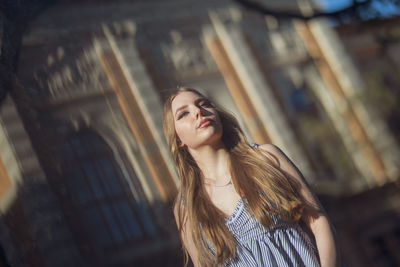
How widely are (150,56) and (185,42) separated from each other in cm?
77

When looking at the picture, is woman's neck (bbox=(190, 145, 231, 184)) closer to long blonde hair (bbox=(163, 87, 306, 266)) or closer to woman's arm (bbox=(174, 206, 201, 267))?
long blonde hair (bbox=(163, 87, 306, 266))

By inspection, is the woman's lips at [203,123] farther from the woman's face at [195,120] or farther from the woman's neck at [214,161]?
the woman's neck at [214,161]

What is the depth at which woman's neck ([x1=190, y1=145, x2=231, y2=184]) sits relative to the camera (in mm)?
2330

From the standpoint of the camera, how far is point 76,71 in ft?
12.5

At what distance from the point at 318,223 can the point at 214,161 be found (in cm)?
54

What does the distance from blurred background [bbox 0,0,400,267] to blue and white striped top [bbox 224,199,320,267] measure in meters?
0.91

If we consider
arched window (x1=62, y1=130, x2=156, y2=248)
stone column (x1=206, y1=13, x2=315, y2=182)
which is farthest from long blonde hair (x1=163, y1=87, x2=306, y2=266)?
stone column (x1=206, y1=13, x2=315, y2=182)

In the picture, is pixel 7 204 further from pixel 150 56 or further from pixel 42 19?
pixel 150 56

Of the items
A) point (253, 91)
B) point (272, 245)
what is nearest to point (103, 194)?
point (272, 245)

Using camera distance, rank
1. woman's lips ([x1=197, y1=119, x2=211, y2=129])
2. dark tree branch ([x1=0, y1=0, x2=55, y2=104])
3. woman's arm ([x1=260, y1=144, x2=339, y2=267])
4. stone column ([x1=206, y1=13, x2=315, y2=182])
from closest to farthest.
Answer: woman's arm ([x1=260, y1=144, x2=339, y2=267]), woman's lips ([x1=197, y1=119, x2=211, y2=129]), dark tree branch ([x1=0, y1=0, x2=55, y2=104]), stone column ([x1=206, y1=13, x2=315, y2=182])

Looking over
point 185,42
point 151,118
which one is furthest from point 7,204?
point 185,42

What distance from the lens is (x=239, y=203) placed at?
2.21m

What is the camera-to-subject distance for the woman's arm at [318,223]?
6.78ft

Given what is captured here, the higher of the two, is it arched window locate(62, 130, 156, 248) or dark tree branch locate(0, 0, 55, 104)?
dark tree branch locate(0, 0, 55, 104)
